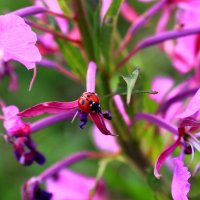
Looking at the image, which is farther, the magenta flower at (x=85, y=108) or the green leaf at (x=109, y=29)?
the green leaf at (x=109, y=29)

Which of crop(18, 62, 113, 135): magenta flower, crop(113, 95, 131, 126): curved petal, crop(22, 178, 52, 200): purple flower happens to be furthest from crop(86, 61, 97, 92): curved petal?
crop(22, 178, 52, 200): purple flower

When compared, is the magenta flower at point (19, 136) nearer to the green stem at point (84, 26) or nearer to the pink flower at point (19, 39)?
the pink flower at point (19, 39)

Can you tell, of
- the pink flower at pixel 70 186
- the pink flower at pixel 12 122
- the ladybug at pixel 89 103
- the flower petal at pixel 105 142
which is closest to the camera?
the ladybug at pixel 89 103

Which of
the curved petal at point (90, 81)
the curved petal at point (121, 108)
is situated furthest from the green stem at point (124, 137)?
the curved petal at point (90, 81)

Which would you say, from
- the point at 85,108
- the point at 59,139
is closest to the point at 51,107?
the point at 85,108

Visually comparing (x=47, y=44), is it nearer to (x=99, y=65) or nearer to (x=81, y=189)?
(x=99, y=65)

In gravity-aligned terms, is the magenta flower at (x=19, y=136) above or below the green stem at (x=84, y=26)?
below

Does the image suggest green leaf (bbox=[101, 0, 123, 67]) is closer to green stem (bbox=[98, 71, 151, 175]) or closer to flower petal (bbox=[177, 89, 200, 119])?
green stem (bbox=[98, 71, 151, 175])
